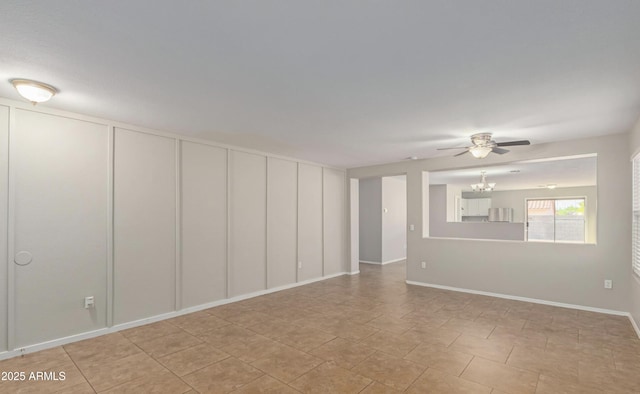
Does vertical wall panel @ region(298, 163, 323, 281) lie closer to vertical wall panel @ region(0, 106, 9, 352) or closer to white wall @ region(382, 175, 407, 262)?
white wall @ region(382, 175, 407, 262)

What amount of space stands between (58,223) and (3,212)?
43cm

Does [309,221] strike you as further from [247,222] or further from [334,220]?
[247,222]

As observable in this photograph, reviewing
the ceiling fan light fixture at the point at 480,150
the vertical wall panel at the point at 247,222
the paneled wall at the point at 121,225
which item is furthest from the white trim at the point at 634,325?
the vertical wall panel at the point at 247,222

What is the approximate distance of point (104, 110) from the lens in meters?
3.28

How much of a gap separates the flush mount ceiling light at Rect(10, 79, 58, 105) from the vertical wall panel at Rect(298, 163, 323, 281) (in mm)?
3989

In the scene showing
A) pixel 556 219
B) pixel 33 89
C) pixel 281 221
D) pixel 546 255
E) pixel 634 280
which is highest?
pixel 33 89

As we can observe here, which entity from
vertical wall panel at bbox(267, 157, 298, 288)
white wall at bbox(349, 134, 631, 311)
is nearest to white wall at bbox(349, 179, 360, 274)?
white wall at bbox(349, 134, 631, 311)

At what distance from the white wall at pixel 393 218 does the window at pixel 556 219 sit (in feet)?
14.9

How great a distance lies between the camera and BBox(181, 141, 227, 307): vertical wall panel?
433 cm

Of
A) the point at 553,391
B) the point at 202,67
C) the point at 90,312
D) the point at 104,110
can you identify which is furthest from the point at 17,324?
the point at 553,391

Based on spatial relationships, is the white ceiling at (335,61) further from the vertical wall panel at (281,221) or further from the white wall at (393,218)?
the white wall at (393,218)

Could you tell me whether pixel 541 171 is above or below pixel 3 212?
above

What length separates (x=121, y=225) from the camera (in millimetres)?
3699

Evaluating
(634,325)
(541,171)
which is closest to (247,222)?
(634,325)
